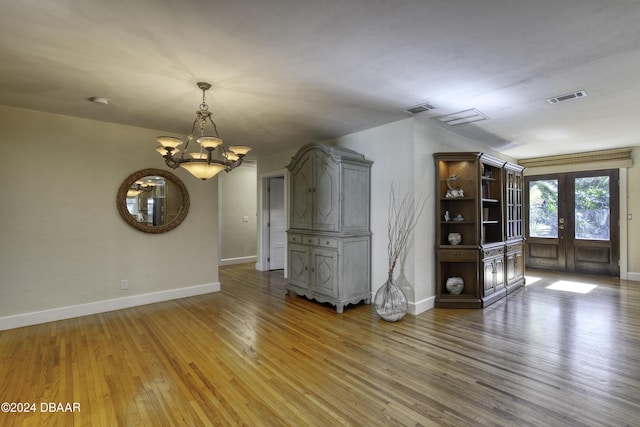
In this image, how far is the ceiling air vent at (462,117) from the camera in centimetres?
375

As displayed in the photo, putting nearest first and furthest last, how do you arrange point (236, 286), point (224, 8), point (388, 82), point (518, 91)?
point (224, 8) → point (388, 82) → point (518, 91) → point (236, 286)

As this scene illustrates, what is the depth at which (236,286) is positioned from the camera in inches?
214

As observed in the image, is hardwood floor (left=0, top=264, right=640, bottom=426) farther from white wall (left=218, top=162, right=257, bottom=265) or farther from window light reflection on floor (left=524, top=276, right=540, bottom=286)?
white wall (left=218, top=162, right=257, bottom=265)

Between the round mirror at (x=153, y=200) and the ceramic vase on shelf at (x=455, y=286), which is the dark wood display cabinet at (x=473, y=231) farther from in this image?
the round mirror at (x=153, y=200)

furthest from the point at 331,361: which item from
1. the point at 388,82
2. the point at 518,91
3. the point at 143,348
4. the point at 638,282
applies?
the point at 638,282

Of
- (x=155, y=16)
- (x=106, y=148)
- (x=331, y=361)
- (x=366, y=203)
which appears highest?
(x=155, y=16)

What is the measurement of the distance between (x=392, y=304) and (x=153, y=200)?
371cm

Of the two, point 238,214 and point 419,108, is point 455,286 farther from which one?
point 238,214

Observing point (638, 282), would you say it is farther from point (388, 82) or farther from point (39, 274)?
point (39, 274)

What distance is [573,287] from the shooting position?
5.29m

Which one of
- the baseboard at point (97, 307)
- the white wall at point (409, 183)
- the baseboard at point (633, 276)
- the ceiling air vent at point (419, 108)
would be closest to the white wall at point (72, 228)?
the baseboard at point (97, 307)

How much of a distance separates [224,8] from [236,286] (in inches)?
177

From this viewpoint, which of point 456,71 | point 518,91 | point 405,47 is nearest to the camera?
point 405,47

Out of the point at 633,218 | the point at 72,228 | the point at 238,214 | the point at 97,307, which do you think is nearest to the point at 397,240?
the point at 97,307
